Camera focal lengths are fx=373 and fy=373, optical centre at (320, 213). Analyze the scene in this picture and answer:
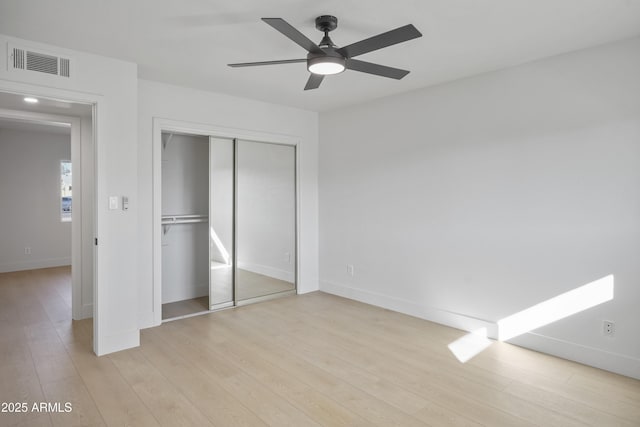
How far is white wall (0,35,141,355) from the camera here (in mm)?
3133

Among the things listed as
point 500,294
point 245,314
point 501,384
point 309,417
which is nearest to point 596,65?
point 500,294

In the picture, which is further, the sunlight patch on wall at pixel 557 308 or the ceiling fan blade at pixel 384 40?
the sunlight patch on wall at pixel 557 308

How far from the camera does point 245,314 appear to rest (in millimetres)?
4293

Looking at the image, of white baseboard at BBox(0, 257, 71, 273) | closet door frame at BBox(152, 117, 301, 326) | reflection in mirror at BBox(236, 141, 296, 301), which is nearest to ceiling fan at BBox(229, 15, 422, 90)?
closet door frame at BBox(152, 117, 301, 326)

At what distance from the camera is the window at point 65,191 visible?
7.07m

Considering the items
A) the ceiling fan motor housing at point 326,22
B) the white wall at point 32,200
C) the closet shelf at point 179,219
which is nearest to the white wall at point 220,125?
the closet shelf at point 179,219

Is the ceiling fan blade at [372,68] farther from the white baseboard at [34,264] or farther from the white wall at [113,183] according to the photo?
the white baseboard at [34,264]

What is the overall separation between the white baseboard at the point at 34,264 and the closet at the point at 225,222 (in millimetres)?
3804

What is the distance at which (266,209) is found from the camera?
16.2 feet

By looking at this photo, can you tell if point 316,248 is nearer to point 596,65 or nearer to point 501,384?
point 501,384

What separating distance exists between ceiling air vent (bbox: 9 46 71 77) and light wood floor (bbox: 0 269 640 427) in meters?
2.33

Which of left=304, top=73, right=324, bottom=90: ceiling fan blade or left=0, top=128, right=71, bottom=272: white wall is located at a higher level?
left=304, top=73, right=324, bottom=90: ceiling fan blade

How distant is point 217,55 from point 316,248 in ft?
9.91

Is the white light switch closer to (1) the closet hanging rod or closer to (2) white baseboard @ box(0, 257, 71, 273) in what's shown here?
(1) the closet hanging rod
